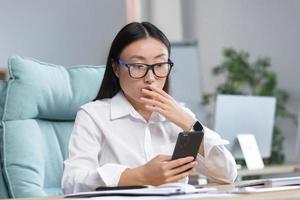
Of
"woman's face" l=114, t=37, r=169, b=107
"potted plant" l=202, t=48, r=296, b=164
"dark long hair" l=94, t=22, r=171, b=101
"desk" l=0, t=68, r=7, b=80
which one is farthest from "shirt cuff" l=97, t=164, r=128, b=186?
"potted plant" l=202, t=48, r=296, b=164

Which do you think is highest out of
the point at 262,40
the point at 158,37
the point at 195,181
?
the point at 158,37

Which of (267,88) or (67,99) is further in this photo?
(267,88)

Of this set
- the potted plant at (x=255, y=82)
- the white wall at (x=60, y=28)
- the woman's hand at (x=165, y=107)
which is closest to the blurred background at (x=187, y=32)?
the white wall at (x=60, y=28)

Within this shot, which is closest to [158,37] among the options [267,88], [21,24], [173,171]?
[173,171]

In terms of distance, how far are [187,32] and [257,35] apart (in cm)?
97

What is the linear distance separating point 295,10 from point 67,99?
3.53 meters

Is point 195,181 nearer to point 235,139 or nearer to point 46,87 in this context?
point 235,139

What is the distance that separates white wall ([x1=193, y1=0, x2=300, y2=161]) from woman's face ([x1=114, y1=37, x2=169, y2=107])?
3823 mm

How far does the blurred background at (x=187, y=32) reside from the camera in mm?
3791

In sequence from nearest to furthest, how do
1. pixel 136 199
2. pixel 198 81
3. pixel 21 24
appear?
1. pixel 136 199
2. pixel 21 24
3. pixel 198 81

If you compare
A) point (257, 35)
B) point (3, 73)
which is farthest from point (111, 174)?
point (257, 35)

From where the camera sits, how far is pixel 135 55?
6.28 ft

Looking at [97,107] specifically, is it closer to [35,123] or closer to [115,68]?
[115,68]

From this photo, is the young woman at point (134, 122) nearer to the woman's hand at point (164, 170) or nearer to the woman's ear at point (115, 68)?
the woman's ear at point (115, 68)
